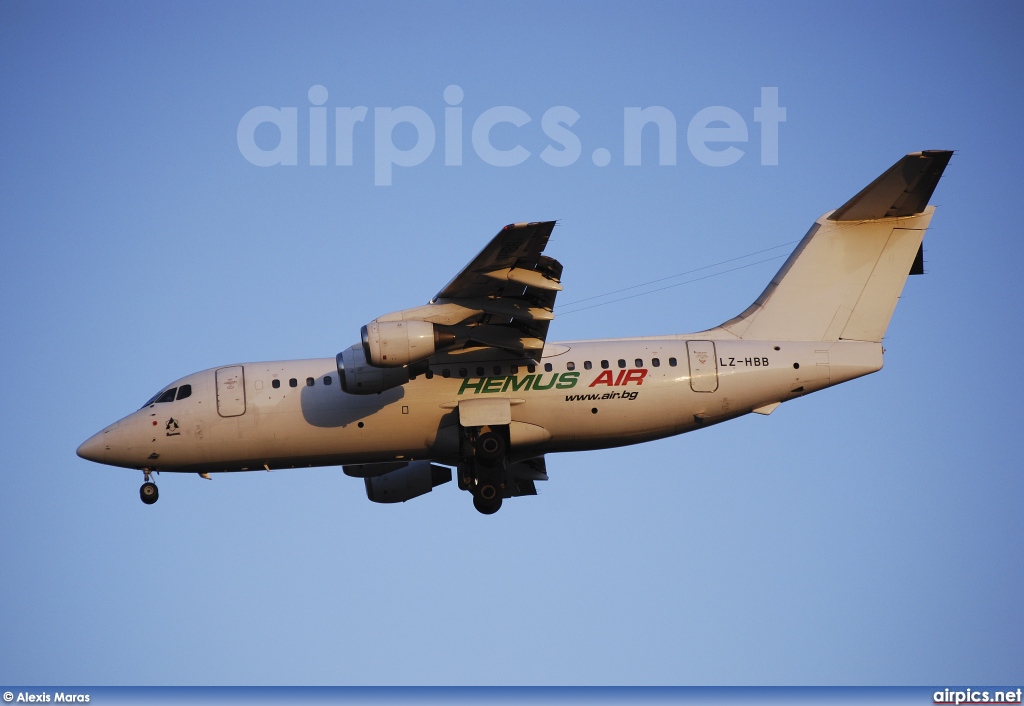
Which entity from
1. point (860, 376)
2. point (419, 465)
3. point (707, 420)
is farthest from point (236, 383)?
point (860, 376)

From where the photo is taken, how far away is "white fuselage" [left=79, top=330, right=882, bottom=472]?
20.5 m

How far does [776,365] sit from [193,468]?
9426mm

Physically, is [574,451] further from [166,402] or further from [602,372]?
[166,402]

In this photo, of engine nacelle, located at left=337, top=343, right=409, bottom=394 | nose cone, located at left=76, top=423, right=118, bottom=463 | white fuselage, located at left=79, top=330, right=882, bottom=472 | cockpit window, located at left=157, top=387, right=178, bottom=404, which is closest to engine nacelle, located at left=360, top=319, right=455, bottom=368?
engine nacelle, located at left=337, top=343, right=409, bottom=394

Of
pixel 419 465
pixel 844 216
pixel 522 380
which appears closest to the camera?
pixel 522 380

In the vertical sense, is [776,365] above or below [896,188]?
below

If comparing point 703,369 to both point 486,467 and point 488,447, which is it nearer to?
point 488,447

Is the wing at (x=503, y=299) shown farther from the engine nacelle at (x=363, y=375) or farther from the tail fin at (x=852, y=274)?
the tail fin at (x=852, y=274)

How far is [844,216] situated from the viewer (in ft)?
71.8

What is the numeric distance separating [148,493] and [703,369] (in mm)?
9273

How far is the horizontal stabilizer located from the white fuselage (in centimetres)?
231

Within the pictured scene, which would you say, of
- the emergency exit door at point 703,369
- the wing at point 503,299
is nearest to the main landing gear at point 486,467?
the wing at point 503,299

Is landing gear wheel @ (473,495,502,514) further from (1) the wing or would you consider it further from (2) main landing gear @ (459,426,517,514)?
(1) the wing

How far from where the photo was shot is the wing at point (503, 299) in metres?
18.2
